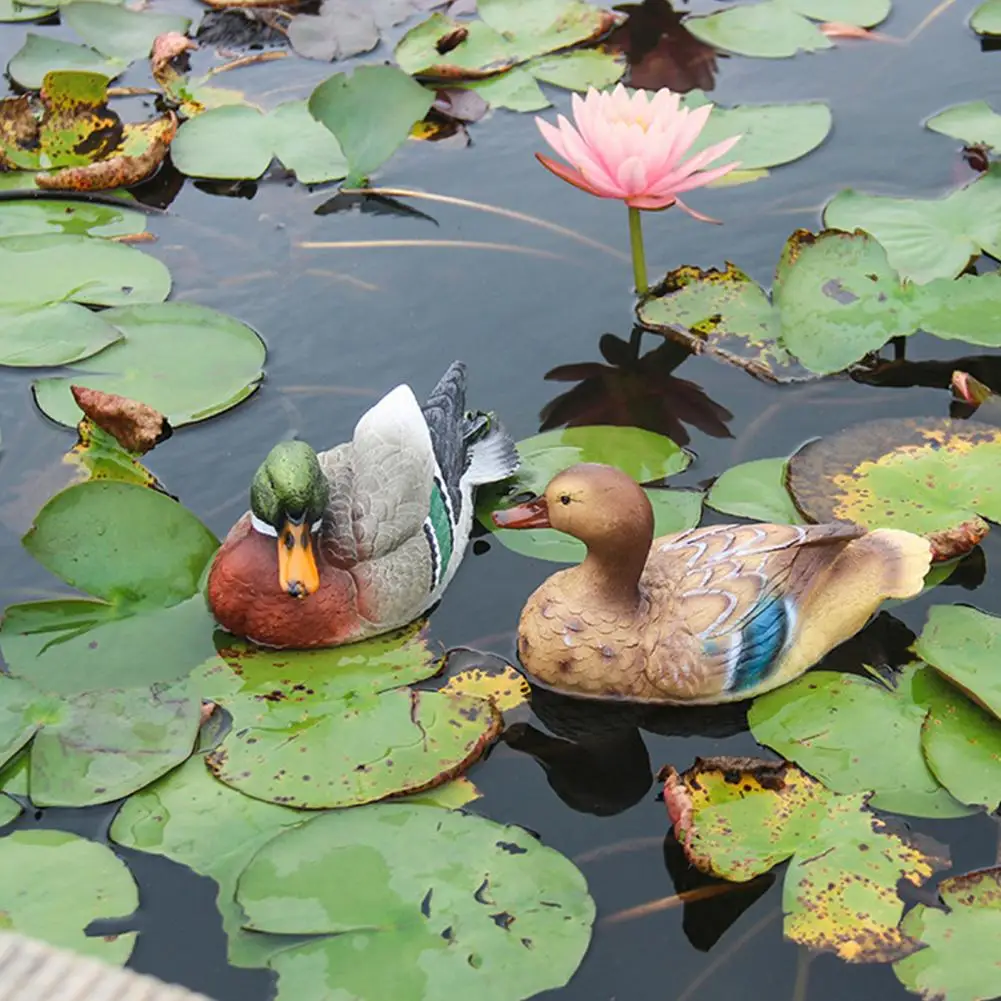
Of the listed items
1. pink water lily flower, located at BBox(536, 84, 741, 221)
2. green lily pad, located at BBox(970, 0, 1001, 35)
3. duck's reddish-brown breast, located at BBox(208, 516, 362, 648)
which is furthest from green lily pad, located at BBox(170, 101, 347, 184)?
green lily pad, located at BBox(970, 0, 1001, 35)

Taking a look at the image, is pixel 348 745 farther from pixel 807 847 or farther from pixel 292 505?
pixel 807 847

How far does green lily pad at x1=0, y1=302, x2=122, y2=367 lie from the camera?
16.1ft

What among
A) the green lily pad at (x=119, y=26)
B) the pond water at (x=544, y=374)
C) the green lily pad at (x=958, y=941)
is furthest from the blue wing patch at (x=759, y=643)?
the green lily pad at (x=119, y=26)

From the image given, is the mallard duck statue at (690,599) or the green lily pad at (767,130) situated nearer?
the mallard duck statue at (690,599)

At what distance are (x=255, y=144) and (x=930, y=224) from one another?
273 centimetres

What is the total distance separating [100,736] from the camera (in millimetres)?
3598

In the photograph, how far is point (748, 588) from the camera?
377cm

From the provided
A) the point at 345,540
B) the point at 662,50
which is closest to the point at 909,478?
the point at 345,540

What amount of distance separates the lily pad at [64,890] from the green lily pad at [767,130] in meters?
3.68

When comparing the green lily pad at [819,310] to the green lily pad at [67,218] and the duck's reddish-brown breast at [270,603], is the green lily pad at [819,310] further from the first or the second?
the green lily pad at [67,218]

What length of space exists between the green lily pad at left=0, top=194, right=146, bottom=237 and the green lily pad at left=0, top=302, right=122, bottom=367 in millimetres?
642

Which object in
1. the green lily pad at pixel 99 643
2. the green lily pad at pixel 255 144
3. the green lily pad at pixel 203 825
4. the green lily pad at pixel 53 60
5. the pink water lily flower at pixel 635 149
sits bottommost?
the green lily pad at pixel 203 825

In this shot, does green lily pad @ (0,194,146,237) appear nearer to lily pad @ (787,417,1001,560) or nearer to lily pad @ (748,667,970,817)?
lily pad @ (787,417,1001,560)

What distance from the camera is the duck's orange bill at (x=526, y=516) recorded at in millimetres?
3902
